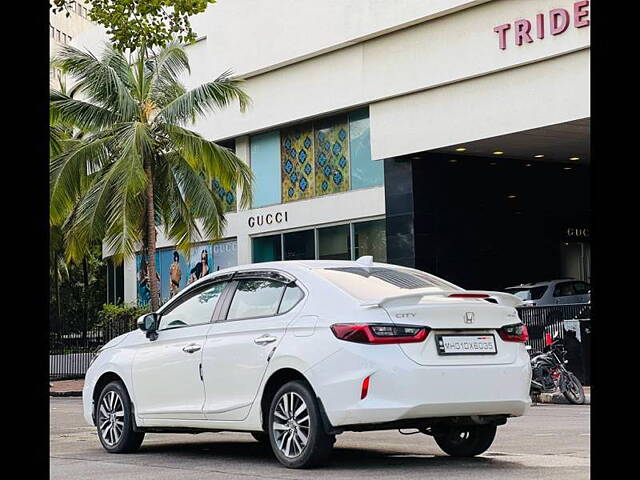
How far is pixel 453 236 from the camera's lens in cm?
3047

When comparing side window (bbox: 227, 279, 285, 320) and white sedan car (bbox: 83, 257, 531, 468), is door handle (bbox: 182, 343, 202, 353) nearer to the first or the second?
white sedan car (bbox: 83, 257, 531, 468)

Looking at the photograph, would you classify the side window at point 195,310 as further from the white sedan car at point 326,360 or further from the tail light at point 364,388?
the tail light at point 364,388

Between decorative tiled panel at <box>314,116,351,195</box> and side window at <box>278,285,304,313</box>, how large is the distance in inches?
906

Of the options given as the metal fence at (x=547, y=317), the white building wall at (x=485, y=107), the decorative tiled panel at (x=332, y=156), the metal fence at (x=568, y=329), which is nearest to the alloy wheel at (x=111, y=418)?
the metal fence at (x=568, y=329)

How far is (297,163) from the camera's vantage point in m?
33.5

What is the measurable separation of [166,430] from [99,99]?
18.5 metres

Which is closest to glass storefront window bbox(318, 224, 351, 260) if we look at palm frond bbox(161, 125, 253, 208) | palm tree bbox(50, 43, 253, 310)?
palm tree bbox(50, 43, 253, 310)

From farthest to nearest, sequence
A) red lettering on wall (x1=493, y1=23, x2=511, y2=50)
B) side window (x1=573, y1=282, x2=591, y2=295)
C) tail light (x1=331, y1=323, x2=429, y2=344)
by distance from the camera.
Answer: side window (x1=573, y1=282, x2=591, y2=295), red lettering on wall (x1=493, y1=23, x2=511, y2=50), tail light (x1=331, y1=323, x2=429, y2=344)

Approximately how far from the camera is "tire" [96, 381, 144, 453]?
9.77m

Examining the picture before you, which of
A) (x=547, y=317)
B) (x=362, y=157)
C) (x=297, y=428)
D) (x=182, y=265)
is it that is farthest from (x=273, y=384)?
(x=182, y=265)

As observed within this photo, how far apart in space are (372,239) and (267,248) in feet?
16.2

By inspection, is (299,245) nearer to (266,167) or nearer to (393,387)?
(266,167)
